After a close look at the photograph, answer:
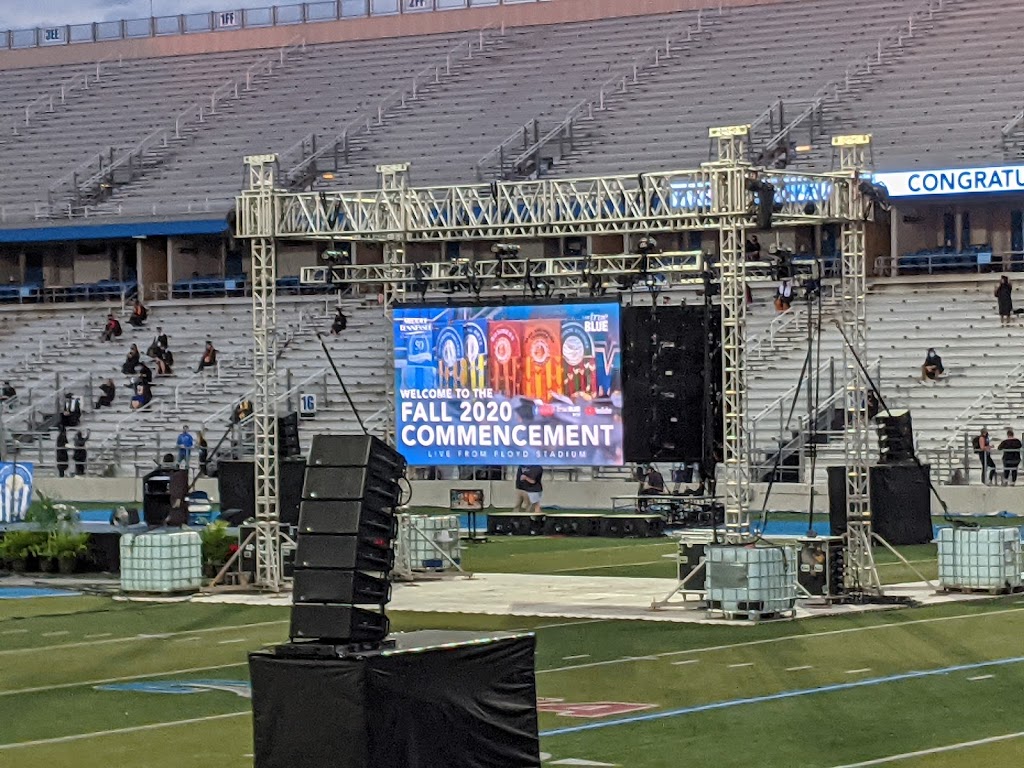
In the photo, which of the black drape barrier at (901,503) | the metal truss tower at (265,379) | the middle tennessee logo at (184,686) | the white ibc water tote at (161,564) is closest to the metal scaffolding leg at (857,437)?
the black drape barrier at (901,503)

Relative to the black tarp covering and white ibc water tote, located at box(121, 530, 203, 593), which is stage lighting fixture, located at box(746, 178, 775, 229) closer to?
white ibc water tote, located at box(121, 530, 203, 593)

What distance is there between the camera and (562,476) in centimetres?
4284

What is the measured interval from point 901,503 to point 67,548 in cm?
1178

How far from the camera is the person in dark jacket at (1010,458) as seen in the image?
38.1 m

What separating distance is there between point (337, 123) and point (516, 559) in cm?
3271

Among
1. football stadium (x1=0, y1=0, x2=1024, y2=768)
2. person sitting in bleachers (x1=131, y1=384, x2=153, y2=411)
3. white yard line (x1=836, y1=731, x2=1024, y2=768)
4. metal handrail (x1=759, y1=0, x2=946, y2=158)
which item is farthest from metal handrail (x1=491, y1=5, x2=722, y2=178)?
white yard line (x1=836, y1=731, x2=1024, y2=768)

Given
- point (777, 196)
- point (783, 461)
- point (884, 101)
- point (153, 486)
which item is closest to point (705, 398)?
point (777, 196)

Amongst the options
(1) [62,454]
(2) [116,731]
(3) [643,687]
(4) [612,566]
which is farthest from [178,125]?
(2) [116,731]

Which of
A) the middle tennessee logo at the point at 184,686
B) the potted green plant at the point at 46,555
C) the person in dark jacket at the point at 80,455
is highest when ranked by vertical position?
the person in dark jacket at the point at 80,455

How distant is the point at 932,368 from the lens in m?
42.2

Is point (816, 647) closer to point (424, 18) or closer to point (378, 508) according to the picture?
point (378, 508)

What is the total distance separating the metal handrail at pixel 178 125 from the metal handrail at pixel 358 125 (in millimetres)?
5449

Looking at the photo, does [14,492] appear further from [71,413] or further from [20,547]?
[71,413]

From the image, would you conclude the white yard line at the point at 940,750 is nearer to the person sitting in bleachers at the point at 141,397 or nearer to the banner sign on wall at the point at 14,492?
the banner sign on wall at the point at 14,492
